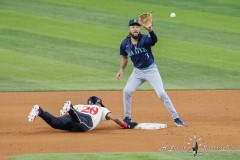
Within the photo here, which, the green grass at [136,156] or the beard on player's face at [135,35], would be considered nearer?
the green grass at [136,156]

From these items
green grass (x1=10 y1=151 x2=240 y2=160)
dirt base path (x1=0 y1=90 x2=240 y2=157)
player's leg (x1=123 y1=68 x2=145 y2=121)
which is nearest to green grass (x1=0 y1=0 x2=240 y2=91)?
dirt base path (x1=0 y1=90 x2=240 y2=157)

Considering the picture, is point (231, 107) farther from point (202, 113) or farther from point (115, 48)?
point (115, 48)

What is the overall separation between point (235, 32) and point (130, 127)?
37.2 feet

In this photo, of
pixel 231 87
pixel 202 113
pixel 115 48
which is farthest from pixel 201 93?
pixel 115 48

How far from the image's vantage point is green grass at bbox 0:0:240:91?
1900 cm

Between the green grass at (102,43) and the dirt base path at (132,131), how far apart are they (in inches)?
42.6

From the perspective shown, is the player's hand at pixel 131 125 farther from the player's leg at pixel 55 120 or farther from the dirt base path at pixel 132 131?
the player's leg at pixel 55 120

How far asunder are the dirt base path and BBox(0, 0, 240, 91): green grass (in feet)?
3.55

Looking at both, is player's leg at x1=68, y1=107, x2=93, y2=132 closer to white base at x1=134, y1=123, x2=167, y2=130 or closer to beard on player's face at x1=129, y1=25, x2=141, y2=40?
white base at x1=134, y1=123, x2=167, y2=130

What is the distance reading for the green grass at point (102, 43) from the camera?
19.0 m

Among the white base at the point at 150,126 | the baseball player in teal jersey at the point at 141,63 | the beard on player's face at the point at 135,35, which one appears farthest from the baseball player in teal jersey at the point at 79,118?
the beard on player's face at the point at 135,35

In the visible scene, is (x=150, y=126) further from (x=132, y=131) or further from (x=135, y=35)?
(x=135, y=35)

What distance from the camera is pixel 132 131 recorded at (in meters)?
13.5

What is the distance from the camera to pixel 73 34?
78.0ft
